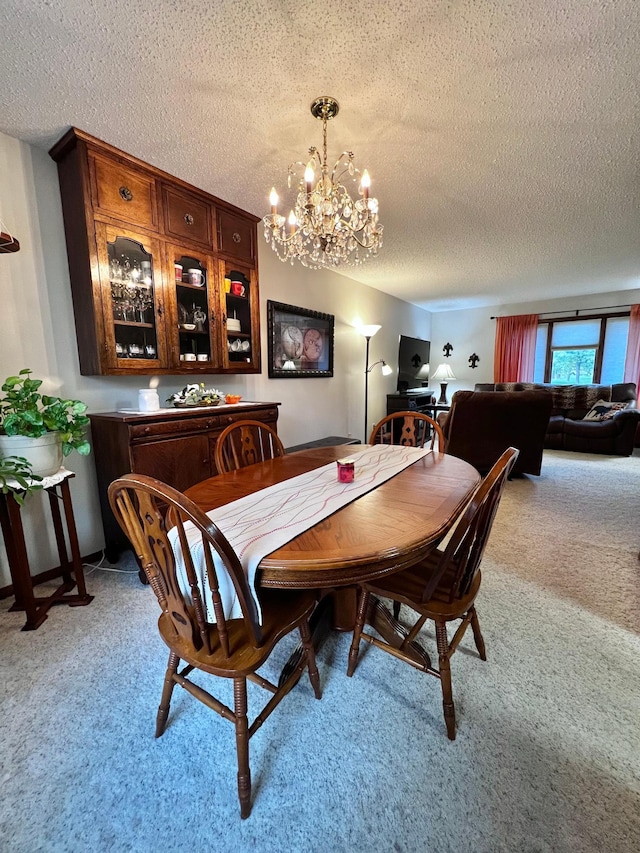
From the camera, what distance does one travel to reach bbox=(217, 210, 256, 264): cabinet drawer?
2.53 m

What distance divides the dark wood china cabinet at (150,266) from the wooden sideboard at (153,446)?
347 millimetres


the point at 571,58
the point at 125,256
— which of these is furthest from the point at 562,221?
the point at 125,256

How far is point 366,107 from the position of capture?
1605 millimetres

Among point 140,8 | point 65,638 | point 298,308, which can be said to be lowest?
point 65,638

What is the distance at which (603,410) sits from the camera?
489 cm

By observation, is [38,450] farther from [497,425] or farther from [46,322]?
[497,425]

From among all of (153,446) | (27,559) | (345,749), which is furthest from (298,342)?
(345,749)

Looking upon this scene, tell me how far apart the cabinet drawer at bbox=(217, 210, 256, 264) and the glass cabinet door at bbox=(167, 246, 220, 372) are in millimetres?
217

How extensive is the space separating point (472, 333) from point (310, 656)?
269 inches

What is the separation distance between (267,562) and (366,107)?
2.00 meters

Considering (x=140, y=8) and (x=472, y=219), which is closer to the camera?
(x=140, y=8)

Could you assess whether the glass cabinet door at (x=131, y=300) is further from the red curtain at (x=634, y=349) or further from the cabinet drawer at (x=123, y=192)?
the red curtain at (x=634, y=349)

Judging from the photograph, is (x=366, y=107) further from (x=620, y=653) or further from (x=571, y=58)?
(x=620, y=653)

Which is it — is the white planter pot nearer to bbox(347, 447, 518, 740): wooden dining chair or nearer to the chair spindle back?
the chair spindle back
